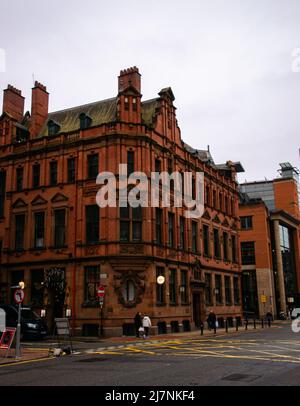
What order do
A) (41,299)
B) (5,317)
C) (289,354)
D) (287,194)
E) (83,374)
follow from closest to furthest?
(83,374) → (289,354) → (5,317) → (41,299) → (287,194)

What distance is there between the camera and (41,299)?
115 feet

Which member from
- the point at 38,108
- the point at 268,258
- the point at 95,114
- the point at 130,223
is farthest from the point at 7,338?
the point at 268,258

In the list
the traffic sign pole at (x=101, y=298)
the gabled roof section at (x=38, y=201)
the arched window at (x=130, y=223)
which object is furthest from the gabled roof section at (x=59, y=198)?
the traffic sign pole at (x=101, y=298)

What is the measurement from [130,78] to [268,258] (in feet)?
121

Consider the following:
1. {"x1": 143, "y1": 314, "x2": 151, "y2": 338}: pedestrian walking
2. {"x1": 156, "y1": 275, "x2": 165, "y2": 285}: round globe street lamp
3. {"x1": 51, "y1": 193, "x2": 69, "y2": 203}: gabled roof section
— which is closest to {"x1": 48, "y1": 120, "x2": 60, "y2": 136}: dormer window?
{"x1": 51, "y1": 193, "x2": 69, "y2": 203}: gabled roof section

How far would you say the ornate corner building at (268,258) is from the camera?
63656mm

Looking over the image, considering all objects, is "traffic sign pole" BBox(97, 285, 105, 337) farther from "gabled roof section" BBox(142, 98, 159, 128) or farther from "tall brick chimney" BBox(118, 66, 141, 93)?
"tall brick chimney" BBox(118, 66, 141, 93)

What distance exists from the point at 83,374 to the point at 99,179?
21.5 meters

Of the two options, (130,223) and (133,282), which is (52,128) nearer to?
(130,223)

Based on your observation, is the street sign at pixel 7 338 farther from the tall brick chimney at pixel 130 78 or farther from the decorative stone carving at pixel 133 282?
the tall brick chimney at pixel 130 78

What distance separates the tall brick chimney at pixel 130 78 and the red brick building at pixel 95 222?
0.09 meters

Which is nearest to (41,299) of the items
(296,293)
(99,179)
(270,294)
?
(99,179)

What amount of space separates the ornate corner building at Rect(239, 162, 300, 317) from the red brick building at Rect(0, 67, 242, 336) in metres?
22.5
